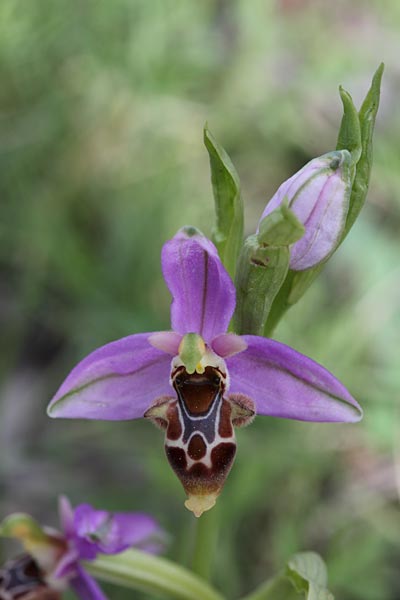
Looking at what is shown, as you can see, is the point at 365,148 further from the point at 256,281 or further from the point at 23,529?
the point at 23,529

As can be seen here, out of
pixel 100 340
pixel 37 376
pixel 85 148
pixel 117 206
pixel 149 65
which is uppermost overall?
pixel 149 65

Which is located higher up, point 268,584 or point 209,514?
point 209,514

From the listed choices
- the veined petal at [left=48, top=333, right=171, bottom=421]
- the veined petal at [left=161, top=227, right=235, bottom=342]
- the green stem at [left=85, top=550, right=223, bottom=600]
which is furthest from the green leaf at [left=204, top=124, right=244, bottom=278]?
the green stem at [left=85, top=550, right=223, bottom=600]

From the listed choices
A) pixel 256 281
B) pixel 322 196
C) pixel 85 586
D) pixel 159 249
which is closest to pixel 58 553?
pixel 85 586

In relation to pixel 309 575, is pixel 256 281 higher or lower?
higher

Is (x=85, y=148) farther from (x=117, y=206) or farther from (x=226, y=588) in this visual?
(x=226, y=588)

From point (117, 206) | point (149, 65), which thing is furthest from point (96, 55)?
point (117, 206)

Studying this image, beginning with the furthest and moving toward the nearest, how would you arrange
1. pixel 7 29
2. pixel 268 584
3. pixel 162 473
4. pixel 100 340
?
1. pixel 7 29
2. pixel 100 340
3. pixel 162 473
4. pixel 268 584

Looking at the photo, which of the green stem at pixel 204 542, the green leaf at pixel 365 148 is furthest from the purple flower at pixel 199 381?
the green stem at pixel 204 542
